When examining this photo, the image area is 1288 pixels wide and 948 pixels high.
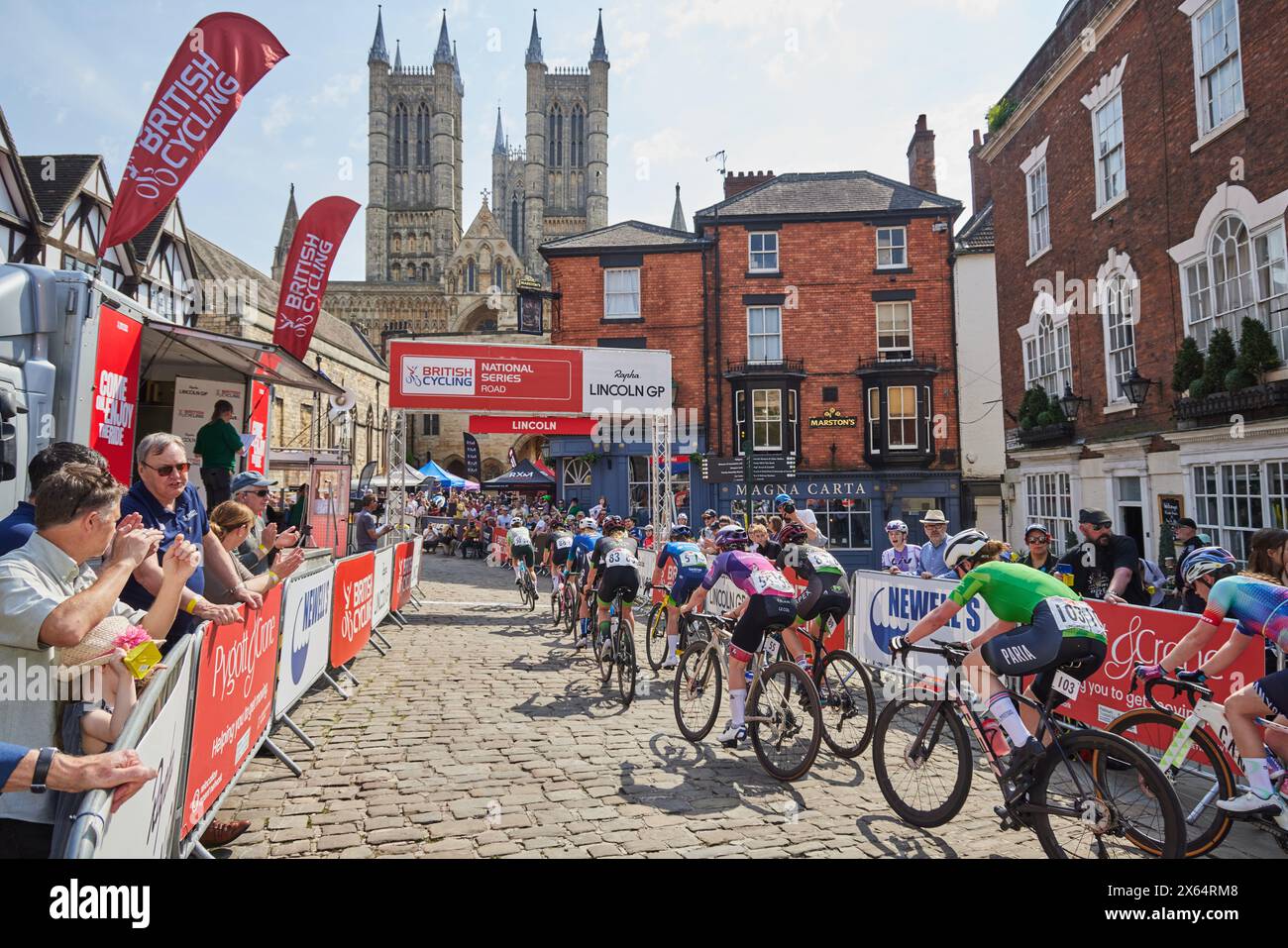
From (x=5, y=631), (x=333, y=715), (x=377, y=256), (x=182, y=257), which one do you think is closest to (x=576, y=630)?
(x=333, y=715)

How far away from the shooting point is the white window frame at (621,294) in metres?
27.2

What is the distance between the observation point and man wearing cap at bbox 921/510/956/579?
863 centimetres

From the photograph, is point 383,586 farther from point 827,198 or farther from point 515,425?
point 827,198

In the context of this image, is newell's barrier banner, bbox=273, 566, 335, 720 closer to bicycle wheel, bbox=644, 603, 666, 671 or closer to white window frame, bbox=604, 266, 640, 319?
bicycle wheel, bbox=644, 603, 666, 671

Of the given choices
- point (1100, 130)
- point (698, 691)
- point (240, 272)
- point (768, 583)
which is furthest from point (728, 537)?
point (240, 272)

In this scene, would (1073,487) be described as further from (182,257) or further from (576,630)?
(182,257)

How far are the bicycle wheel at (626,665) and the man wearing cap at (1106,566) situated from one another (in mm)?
4474

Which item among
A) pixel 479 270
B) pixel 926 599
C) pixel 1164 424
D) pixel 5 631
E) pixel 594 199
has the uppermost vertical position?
pixel 594 199

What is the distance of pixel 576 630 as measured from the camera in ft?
34.0

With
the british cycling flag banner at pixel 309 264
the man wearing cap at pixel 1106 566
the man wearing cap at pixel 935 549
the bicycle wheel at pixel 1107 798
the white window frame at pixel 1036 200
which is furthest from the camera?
the white window frame at pixel 1036 200

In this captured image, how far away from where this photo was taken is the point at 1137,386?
12789 millimetres

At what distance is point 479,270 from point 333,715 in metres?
75.0
